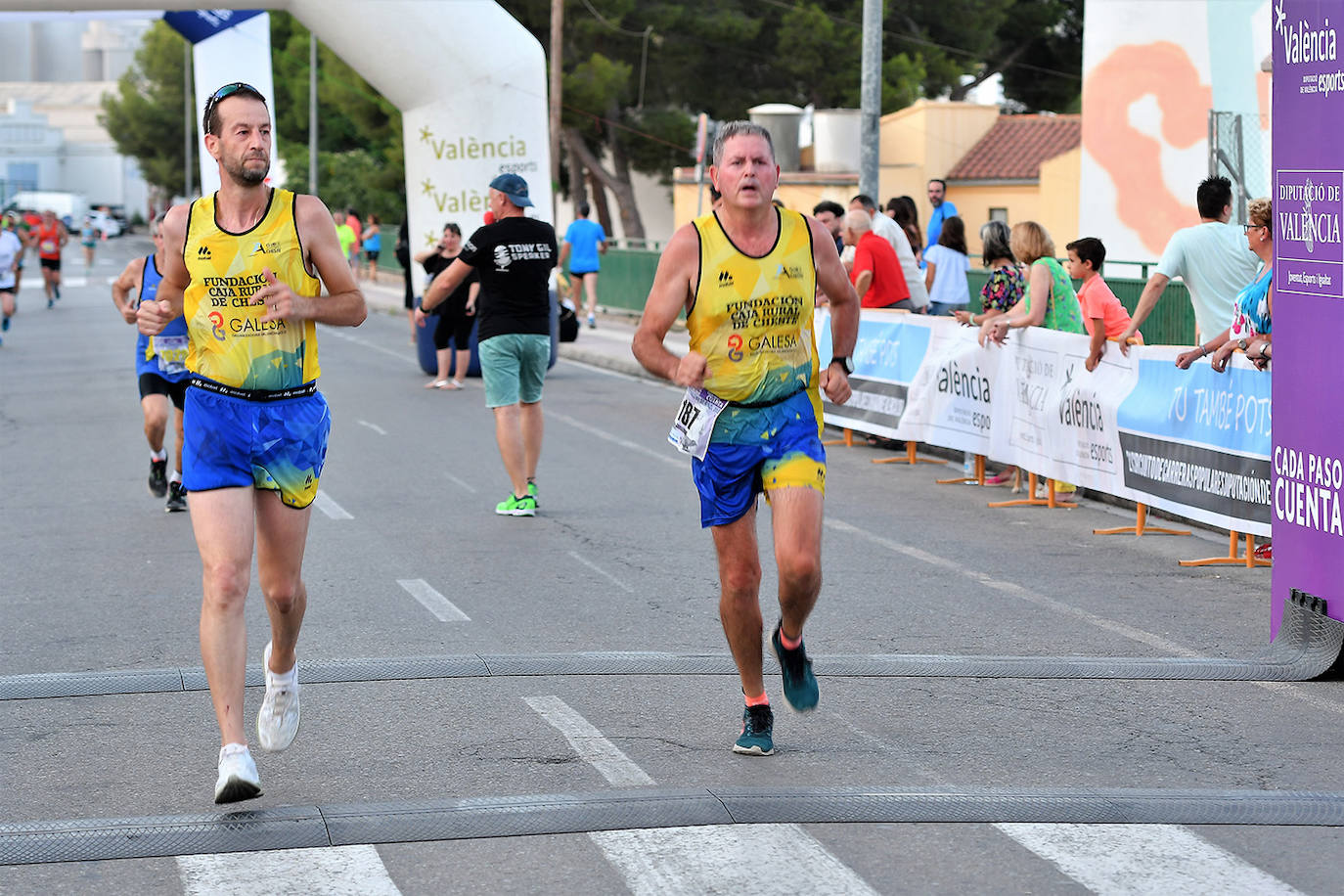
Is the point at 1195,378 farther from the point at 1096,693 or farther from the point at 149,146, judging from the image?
the point at 149,146

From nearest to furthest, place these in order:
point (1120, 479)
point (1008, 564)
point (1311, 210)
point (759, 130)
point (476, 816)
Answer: point (476, 816)
point (759, 130)
point (1311, 210)
point (1008, 564)
point (1120, 479)

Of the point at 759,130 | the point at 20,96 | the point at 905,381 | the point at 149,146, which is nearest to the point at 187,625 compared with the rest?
the point at 759,130

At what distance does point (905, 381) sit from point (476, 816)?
31.0 ft

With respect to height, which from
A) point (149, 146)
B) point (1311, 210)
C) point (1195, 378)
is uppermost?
point (149, 146)

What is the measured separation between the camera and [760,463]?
586 cm

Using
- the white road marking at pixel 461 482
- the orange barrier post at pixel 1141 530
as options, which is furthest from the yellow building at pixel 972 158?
the orange barrier post at pixel 1141 530

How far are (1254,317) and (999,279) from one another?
340 centimetres

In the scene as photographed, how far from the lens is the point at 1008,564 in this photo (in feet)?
31.9

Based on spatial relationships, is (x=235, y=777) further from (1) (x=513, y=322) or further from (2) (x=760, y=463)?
(1) (x=513, y=322)

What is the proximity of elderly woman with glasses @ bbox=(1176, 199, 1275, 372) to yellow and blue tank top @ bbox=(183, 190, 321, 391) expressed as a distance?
5506mm

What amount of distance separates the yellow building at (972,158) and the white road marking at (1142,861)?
37774 millimetres

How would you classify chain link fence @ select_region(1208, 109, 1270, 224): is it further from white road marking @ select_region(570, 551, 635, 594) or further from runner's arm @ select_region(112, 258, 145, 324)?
runner's arm @ select_region(112, 258, 145, 324)

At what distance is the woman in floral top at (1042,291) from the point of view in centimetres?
1211

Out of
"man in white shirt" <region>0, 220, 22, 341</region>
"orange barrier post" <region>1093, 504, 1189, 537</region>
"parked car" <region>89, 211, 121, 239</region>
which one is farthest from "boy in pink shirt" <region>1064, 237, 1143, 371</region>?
"parked car" <region>89, 211, 121, 239</region>
